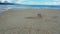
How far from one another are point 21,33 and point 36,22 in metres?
0.31

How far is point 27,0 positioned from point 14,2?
→ 23cm

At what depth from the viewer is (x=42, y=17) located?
1522 mm

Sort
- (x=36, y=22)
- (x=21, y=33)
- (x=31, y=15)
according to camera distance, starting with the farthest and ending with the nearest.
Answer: (x=31, y=15) < (x=36, y=22) < (x=21, y=33)

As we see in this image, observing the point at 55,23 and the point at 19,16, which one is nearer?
the point at 55,23

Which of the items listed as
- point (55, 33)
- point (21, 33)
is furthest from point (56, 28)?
point (21, 33)

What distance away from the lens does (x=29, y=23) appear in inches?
52.8

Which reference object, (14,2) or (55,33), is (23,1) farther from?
(55,33)

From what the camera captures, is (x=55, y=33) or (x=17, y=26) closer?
(x=55, y=33)

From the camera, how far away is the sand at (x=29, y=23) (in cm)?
117

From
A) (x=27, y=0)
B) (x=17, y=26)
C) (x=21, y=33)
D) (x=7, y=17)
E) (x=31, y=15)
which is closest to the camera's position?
(x=21, y=33)

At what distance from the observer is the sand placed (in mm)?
1165

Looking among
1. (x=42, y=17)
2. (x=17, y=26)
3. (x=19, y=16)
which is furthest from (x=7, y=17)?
(x=42, y=17)

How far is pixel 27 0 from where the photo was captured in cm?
210

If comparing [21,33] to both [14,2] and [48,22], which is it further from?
[14,2]
